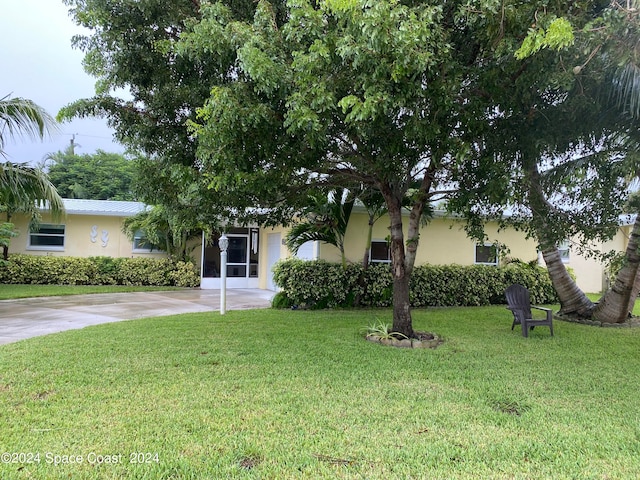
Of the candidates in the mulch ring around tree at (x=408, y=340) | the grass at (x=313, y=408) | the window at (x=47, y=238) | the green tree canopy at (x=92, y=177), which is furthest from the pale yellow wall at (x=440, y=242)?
the green tree canopy at (x=92, y=177)

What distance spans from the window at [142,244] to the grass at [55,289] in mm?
2135

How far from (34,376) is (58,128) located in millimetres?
6524

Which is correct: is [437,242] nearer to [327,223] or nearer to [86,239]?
[327,223]

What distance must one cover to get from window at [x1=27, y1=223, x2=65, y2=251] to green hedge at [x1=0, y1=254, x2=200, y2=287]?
1219 mm

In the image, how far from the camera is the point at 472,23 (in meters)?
4.72

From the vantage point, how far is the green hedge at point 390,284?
11.1m

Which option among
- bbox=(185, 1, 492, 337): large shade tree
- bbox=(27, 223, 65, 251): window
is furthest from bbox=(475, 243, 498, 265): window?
bbox=(27, 223, 65, 251): window

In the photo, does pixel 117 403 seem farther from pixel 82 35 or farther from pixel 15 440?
pixel 82 35

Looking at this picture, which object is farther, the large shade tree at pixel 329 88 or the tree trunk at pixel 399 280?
the tree trunk at pixel 399 280

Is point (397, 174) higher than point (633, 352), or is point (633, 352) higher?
point (397, 174)

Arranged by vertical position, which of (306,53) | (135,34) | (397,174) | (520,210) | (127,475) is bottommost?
(127,475)

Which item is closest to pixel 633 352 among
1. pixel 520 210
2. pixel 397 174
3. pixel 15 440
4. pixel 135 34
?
pixel 520 210

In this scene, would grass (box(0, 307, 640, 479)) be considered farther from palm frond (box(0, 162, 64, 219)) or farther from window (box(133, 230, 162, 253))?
window (box(133, 230, 162, 253))

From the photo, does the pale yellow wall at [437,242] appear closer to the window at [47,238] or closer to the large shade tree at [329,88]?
the large shade tree at [329,88]
